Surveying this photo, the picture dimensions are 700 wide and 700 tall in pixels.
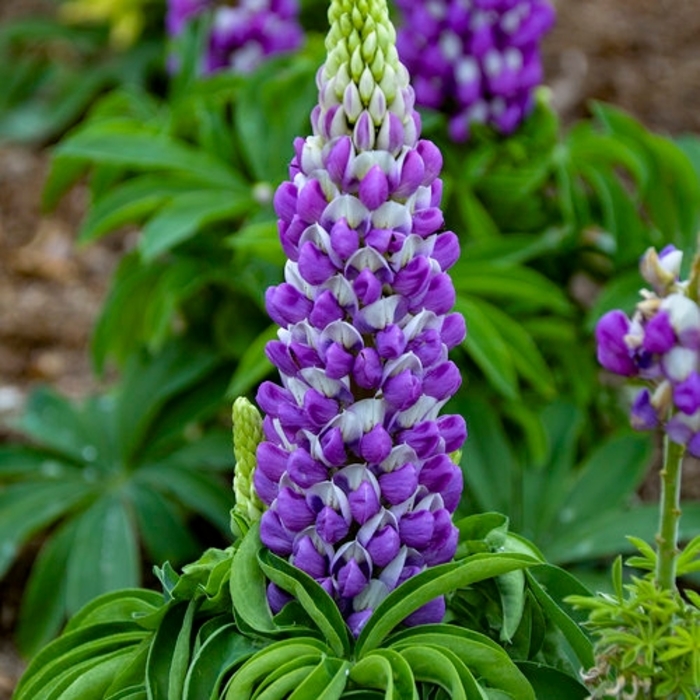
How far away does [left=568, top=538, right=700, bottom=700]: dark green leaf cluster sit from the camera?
1275mm

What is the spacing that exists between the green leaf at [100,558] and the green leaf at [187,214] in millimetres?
504

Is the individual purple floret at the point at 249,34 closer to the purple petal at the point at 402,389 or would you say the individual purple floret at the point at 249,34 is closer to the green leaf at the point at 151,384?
the green leaf at the point at 151,384

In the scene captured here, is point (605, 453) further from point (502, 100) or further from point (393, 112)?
point (393, 112)

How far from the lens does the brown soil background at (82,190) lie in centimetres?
365

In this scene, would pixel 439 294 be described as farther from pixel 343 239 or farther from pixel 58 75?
pixel 58 75

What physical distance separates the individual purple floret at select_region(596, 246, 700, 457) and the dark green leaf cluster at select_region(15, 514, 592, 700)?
0.67 ft

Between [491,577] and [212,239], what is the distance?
1.44 metres

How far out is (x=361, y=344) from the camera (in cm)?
135

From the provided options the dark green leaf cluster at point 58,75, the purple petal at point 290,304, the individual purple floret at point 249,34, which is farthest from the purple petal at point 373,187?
the dark green leaf cluster at point 58,75

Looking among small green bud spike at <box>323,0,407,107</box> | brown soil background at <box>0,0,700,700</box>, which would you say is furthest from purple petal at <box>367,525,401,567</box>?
brown soil background at <box>0,0,700,700</box>

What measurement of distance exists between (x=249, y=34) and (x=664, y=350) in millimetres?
1873

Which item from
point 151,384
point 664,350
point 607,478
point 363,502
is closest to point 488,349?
point 607,478

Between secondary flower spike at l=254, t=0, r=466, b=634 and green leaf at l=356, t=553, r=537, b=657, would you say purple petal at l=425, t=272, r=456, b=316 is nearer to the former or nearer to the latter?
secondary flower spike at l=254, t=0, r=466, b=634

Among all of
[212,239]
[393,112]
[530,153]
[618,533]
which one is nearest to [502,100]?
[530,153]
